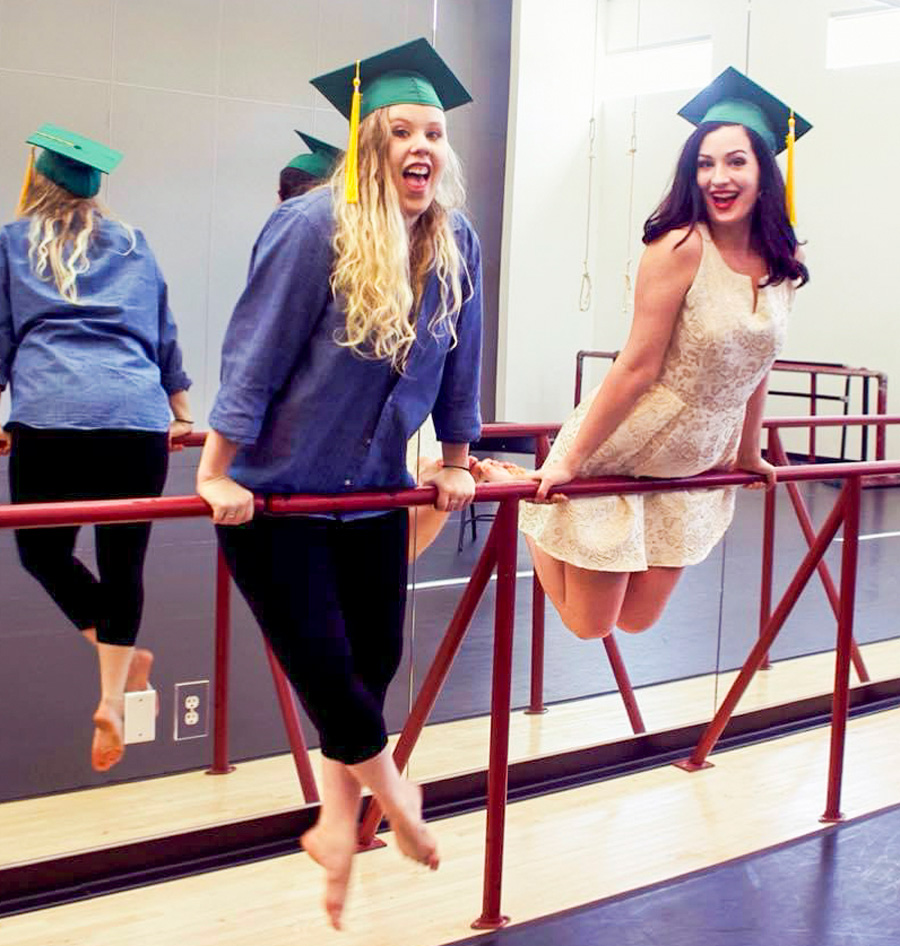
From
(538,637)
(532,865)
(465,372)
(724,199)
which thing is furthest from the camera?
(538,637)

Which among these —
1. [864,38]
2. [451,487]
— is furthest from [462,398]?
[864,38]

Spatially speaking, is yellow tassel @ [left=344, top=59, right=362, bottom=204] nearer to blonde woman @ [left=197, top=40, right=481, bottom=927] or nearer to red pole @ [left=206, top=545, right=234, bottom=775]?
blonde woman @ [left=197, top=40, right=481, bottom=927]

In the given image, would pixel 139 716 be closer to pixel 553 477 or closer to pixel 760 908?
pixel 553 477

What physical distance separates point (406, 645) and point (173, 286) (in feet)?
3.49

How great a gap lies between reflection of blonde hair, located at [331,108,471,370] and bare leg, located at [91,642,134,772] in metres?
0.83

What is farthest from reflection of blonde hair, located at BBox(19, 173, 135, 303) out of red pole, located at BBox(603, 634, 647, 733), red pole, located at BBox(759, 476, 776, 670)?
red pole, located at BBox(759, 476, 776, 670)

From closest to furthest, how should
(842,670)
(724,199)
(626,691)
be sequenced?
(724,199)
(842,670)
(626,691)

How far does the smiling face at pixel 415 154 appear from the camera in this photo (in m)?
2.10

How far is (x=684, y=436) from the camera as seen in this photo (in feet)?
9.39

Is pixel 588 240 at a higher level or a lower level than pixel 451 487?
higher

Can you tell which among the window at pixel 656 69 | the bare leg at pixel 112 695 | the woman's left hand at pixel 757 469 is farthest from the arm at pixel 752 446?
the window at pixel 656 69

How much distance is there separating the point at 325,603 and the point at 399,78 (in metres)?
0.82

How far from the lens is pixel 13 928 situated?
2480 mm

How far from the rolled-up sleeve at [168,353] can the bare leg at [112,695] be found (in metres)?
0.70
